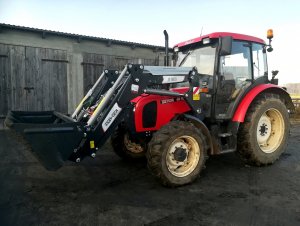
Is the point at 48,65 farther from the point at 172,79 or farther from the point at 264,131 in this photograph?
the point at 264,131

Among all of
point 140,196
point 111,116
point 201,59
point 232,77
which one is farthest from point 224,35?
point 140,196

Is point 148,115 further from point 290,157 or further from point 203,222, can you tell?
point 290,157

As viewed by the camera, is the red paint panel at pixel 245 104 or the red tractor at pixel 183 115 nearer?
the red tractor at pixel 183 115

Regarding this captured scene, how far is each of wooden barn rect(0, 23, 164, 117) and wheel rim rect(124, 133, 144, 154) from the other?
6.10 metres

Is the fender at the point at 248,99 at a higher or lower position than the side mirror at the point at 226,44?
lower

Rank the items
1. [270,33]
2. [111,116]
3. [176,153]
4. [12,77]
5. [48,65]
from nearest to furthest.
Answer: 1. [111,116]
2. [176,153]
3. [270,33]
4. [12,77]
5. [48,65]

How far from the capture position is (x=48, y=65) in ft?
34.9

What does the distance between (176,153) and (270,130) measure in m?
2.37

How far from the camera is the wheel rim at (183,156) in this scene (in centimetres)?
417

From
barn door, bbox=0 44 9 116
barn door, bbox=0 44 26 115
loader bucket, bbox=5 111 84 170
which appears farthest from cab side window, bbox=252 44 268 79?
barn door, bbox=0 44 9 116

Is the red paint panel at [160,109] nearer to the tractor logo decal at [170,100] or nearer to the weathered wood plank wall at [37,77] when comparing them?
the tractor logo decal at [170,100]

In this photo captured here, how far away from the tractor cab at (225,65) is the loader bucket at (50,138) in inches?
89.5

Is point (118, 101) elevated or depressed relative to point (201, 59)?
depressed

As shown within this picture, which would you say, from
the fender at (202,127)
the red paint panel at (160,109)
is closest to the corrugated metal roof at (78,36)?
the red paint panel at (160,109)
